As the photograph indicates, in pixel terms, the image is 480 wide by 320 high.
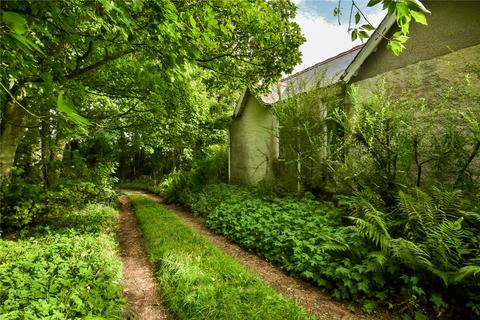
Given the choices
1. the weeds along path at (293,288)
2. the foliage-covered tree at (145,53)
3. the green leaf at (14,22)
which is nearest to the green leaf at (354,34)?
the green leaf at (14,22)

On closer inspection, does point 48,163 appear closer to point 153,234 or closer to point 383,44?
point 153,234

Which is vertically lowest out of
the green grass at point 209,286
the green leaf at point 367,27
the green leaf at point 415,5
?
the green grass at point 209,286

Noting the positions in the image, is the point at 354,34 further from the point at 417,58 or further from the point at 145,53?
the point at 417,58

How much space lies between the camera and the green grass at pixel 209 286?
11.3 feet

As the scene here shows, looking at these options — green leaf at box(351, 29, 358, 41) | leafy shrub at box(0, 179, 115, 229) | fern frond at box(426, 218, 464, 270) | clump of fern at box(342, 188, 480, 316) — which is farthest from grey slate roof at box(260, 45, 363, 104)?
leafy shrub at box(0, 179, 115, 229)

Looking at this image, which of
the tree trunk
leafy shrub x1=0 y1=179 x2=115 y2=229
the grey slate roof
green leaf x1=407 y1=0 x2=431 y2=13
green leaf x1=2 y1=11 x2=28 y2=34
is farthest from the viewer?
the grey slate roof

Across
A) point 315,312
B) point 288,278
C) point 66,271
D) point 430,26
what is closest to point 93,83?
point 66,271

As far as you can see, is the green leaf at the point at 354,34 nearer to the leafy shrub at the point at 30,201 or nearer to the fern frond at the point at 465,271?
the fern frond at the point at 465,271

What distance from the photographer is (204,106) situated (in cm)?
997

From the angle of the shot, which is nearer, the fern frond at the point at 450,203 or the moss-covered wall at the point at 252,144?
the fern frond at the point at 450,203

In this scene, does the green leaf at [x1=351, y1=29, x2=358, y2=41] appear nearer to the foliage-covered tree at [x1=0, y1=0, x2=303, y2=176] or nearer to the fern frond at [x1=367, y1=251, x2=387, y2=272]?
the foliage-covered tree at [x1=0, y1=0, x2=303, y2=176]

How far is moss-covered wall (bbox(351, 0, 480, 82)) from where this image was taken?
18.5 feet

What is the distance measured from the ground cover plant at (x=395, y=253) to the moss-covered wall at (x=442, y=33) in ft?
11.5

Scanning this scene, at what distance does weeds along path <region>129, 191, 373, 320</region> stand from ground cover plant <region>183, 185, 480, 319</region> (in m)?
0.15
